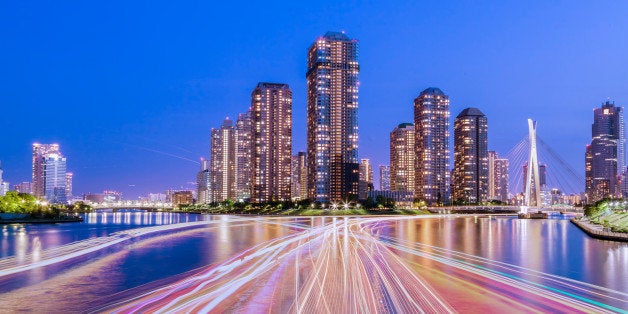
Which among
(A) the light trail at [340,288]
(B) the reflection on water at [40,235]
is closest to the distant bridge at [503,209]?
(B) the reflection on water at [40,235]

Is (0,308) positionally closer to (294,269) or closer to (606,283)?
(294,269)

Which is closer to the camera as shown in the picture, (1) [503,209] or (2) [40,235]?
(2) [40,235]

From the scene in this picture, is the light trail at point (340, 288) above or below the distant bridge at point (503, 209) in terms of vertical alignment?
above

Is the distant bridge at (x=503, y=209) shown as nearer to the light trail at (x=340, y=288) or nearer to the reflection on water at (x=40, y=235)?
the reflection on water at (x=40, y=235)

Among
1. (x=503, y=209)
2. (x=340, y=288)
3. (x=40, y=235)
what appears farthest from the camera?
(x=503, y=209)

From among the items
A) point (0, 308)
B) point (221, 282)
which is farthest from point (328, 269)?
point (0, 308)

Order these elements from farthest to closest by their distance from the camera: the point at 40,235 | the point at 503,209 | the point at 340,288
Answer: the point at 503,209
the point at 40,235
the point at 340,288

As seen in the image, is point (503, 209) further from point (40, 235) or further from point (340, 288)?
point (340, 288)

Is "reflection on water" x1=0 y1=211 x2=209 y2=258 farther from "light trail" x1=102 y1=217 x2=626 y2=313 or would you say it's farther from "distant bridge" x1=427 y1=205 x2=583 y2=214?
"distant bridge" x1=427 y1=205 x2=583 y2=214

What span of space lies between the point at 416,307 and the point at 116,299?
9105 millimetres

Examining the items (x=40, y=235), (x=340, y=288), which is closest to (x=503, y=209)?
(x=40, y=235)

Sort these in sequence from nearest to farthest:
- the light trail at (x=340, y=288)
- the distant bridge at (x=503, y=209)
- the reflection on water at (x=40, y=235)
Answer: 1. the light trail at (x=340, y=288)
2. the reflection on water at (x=40, y=235)
3. the distant bridge at (x=503, y=209)

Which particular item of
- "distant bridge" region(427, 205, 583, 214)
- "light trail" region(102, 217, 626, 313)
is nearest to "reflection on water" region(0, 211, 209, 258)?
"light trail" region(102, 217, 626, 313)

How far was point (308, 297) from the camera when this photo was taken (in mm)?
17062
